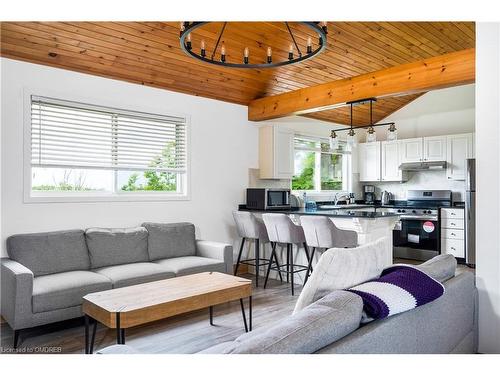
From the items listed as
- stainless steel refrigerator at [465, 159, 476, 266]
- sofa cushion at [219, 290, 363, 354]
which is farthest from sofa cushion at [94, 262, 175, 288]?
stainless steel refrigerator at [465, 159, 476, 266]

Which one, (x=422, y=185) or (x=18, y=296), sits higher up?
(x=422, y=185)

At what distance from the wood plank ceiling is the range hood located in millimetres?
1951

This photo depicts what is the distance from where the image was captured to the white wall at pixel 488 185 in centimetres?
245

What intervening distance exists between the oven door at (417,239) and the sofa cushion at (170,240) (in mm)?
3787

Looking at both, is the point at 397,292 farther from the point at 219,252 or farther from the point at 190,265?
the point at 219,252

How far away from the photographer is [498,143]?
2.45 meters

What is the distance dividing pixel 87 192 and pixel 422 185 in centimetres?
577

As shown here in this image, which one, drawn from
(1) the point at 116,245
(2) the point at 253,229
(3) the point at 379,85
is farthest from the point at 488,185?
(1) the point at 116,245

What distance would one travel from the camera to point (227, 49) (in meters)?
4.38

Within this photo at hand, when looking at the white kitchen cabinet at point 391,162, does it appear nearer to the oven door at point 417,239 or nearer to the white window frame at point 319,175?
the white window frame at point 319,175

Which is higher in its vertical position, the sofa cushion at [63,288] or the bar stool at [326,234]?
the bar stool at [326,234]

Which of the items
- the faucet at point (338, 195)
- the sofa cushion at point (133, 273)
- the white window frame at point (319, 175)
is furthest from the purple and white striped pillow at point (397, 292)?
the faucet at point (338, 195)
